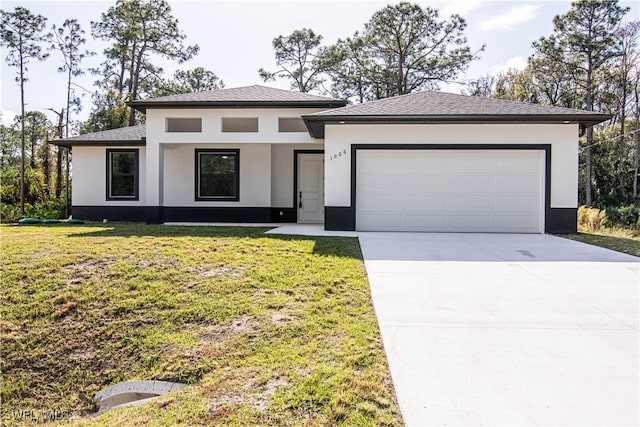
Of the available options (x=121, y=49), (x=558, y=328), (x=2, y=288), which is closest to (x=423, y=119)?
(x=558, y=328)

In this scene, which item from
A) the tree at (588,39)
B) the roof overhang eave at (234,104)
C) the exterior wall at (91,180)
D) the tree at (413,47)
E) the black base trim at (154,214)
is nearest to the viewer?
the roof overhang eave at (234,104)

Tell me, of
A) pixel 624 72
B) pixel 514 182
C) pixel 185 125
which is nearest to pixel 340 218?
pixel 514 182

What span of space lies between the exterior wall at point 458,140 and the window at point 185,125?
17.1ft

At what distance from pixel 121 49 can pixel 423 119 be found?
23022mm

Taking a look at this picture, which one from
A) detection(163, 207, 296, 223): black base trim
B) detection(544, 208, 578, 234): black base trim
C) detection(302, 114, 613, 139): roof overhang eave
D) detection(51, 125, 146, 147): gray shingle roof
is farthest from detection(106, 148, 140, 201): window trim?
detection(544, 208, 578, 234): black base trim

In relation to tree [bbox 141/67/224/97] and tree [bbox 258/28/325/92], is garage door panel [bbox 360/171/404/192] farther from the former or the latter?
tree [bbox 141/67/224/97]

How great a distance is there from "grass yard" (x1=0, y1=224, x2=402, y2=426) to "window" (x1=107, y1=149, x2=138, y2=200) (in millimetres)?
7686

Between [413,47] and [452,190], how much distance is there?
1827cm

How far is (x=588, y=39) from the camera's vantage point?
75.5 ft

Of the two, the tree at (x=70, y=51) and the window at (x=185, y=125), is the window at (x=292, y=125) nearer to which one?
the window at (x=185, y=125)

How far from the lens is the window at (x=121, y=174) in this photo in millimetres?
14188

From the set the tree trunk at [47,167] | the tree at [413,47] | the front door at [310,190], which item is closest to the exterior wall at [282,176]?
the front door at [310,190]

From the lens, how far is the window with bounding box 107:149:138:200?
14.2 m

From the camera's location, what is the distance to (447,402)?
9.25ft
